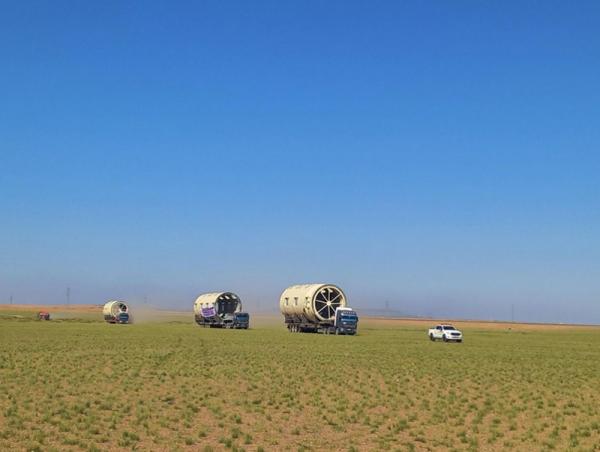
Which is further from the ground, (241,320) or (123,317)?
(241,320)

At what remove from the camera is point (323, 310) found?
72.9 m

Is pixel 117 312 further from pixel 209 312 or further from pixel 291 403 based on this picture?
pixel 291 403

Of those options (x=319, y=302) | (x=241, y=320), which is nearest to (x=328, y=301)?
(x=319, y=302)

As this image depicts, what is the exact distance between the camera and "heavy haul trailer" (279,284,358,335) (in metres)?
70.7

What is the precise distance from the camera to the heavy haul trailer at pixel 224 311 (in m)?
84.9

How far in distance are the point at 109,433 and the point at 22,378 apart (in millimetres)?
11695

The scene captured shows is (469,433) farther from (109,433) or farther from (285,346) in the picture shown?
(285,346)

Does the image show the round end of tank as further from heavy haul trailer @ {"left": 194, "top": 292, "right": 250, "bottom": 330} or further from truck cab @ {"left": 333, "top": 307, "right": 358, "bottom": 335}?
heavy haul trailer @ {"left": 194, "top": 292, "right": 250, "bottom": 330}

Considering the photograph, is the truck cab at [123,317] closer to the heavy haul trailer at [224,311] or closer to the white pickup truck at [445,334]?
the heavy haul trailer at [224,311]

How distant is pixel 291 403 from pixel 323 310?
163 feet

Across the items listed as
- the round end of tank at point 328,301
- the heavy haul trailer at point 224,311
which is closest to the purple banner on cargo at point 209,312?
the heavy haul trailer at point 224,311

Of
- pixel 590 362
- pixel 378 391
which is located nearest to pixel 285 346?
pixel 590 362

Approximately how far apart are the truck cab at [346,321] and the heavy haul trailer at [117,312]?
4962cm

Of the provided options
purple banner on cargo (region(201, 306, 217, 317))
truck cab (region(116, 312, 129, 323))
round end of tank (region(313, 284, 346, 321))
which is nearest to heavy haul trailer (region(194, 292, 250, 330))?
purple banner on cargo (region(201, 306, 217, 317))
